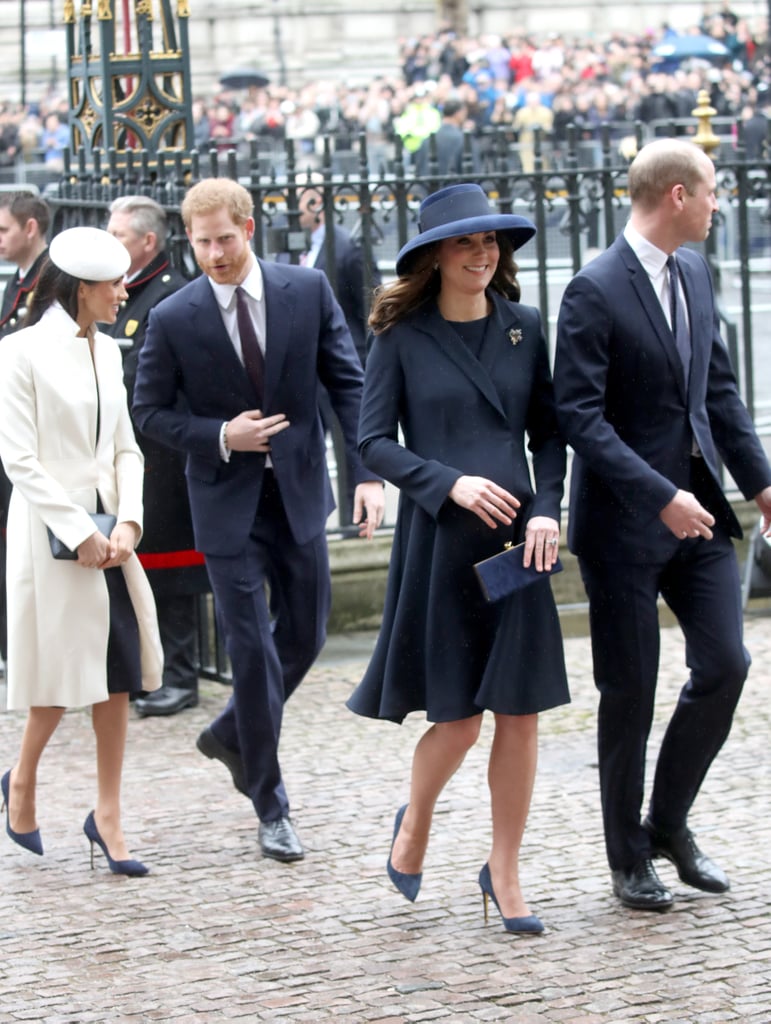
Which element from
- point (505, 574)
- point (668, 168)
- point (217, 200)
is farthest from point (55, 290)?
point (668, 168)

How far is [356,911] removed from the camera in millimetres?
5078

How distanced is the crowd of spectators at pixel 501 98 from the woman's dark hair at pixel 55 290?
1503 centimetres

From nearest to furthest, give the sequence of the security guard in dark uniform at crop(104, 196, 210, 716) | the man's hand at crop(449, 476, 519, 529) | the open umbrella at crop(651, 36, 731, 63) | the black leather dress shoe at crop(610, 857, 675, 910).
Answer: the man's hand at crop(449, 476, 519, 529) < the black leather dress shoe at crop(610, 857, 675, 910) < the security guard in dark uniform at crop(104, 196, 210, 716) < the open umbrella at crop(651, 36, 731, 63)

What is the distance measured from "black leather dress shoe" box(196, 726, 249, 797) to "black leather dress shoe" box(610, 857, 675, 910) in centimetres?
131

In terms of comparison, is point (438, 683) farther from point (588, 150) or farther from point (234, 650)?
point (588, 150)

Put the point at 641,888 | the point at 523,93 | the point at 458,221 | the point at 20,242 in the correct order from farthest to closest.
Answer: the point at 523,93 < the point at 20,242 < the point at 641,888 < the point at 458,221

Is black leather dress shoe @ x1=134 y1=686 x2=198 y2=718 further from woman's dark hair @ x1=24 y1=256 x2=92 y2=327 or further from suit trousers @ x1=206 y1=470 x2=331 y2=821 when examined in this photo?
woman's dark hair @ x1=24 y1=256 x2=92 y2=327

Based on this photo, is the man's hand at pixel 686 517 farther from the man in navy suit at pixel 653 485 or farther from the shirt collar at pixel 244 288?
the shirt collar at pixel 244 288

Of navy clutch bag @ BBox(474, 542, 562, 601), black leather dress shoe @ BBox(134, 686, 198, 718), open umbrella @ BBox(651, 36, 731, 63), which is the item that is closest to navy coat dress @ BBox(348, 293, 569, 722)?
navy clutch bag @ BBox(474, 542, 562, 601)

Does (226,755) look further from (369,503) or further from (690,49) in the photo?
(690,49)

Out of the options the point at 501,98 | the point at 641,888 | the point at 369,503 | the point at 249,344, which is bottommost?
the point at 641,888

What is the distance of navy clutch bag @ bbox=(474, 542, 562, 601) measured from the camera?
4.64m

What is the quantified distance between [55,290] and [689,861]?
2347mm

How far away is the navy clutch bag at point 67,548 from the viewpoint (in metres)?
5.34
